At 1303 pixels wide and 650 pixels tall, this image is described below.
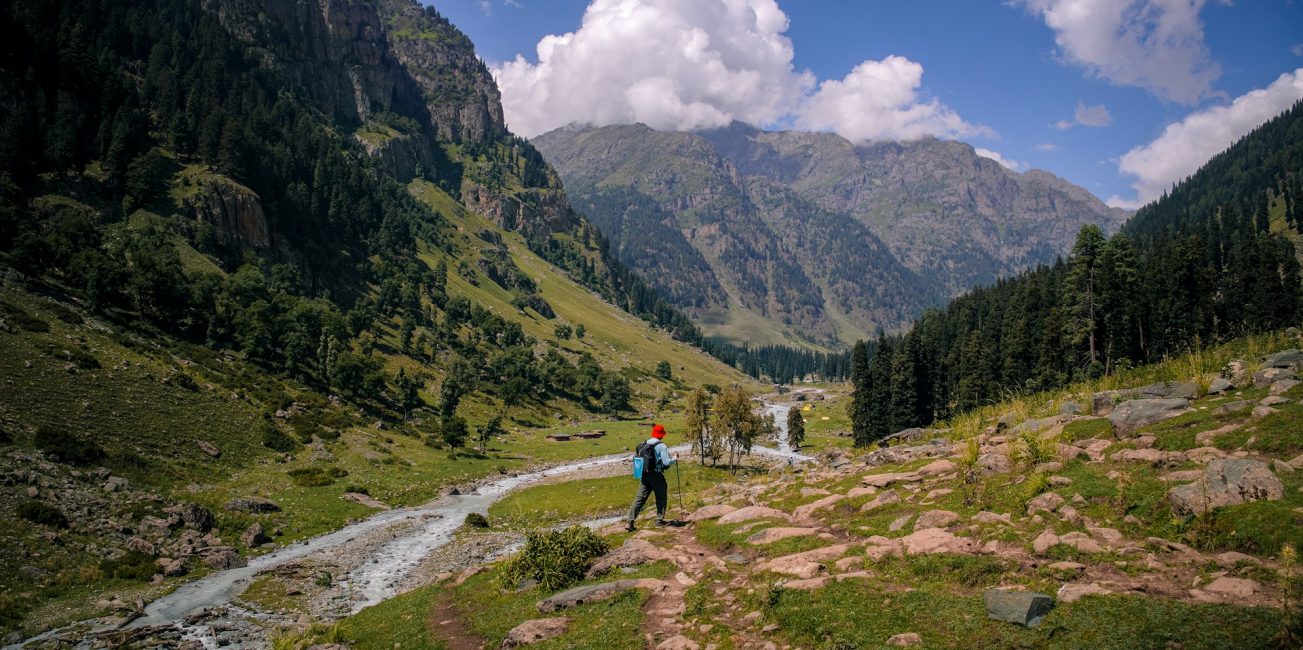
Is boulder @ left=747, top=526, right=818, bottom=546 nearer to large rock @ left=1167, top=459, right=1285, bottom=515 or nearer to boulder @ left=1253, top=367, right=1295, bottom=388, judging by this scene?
large rock @ left=1167, top=459, right=1285, bottom=515

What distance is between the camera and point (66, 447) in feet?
137

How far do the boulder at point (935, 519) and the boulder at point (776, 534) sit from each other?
3.62m

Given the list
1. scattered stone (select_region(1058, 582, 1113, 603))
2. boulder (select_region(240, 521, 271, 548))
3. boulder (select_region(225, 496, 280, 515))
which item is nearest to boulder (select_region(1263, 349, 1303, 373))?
scattered stone (select_region(1058, 582, 1113, 603))

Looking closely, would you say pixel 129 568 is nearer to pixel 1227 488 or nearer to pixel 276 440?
pixel 276 440

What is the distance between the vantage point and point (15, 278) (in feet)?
214

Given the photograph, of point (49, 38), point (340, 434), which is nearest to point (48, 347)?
point (340, 434)

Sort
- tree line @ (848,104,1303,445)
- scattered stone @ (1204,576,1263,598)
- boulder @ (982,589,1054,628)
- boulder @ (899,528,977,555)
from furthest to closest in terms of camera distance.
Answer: tree line @ (848,104,1303,445) < boulder @ (899,528,977,555) < boulder @ (982,589,1054,628) < scattered stone @ (1204,576,1263,598)

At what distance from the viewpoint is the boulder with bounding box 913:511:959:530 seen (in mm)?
17578

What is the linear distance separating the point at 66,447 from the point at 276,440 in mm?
24185

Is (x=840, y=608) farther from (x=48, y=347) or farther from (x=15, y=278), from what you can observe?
(x=15, y=278)

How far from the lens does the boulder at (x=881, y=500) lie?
21.2 metres

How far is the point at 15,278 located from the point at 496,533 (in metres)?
64.2

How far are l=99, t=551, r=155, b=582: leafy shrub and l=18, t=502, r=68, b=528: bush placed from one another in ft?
13.9

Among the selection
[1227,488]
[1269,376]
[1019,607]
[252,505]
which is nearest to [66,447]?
[252,505]
